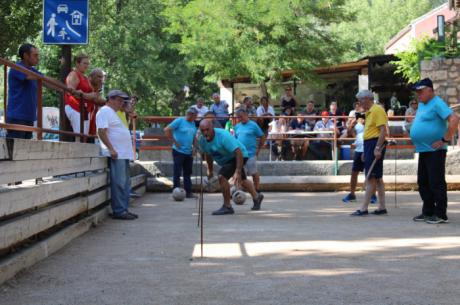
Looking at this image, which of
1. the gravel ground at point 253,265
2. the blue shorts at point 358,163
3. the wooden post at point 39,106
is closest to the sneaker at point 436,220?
the gravel ground at point 253,265

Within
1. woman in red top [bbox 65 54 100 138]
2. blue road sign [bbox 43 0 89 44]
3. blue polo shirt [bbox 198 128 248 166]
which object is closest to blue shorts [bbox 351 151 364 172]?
blue polo shirt [bbox 198 128 248 166]

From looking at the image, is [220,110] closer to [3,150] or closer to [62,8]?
[62,8]

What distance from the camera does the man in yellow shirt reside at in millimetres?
10234

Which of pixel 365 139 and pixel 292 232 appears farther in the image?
pixel 365 139

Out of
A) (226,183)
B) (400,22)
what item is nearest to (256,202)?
(226,183)

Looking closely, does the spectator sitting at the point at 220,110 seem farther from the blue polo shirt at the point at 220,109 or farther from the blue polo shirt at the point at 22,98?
the blue polo shirt at the point at 22,98

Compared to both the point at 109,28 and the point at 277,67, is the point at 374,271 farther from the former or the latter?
the point at 109,28

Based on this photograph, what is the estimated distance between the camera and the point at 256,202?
1156cm

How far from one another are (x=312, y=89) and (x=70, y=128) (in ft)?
71.7

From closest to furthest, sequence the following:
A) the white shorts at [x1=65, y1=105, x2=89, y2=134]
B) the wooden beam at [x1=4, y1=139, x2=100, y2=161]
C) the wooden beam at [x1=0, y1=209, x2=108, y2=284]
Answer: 1. the wooden beam at [x1=0, y1=209, x2=108, y2=284]
2. the wooden beam at [x1=4, y1=139, x2=100, y2=161]
3. the white shorts at [x1=65, y1=105, x2=89, y2=134]

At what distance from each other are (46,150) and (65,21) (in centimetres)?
298

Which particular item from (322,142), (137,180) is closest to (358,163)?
(137,180)

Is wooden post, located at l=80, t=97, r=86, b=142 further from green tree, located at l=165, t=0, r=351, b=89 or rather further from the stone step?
green tree, located at l=165, t=0, r=351, b=89

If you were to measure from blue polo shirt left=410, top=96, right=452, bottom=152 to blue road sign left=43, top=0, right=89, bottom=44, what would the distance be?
445cm
